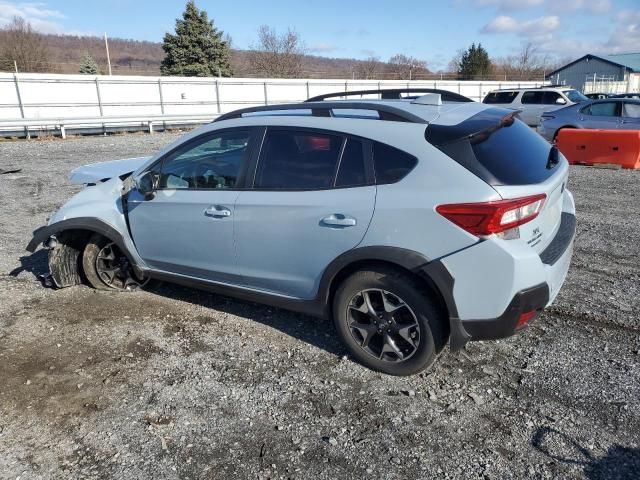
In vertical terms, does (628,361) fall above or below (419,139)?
below

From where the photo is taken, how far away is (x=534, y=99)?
19688mm

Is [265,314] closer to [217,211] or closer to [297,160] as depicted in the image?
[217,211]

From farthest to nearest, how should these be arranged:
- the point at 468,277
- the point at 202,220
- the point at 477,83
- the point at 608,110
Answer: the point at 477,83, the point at 608,110, the point at 202,220, the point at 468,277

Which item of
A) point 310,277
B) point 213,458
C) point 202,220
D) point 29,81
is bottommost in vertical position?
point 213,458

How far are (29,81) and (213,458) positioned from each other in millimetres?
22558

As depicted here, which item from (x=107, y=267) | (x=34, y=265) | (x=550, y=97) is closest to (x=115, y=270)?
(x=107, y=267)

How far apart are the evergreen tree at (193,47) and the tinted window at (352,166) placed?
43.6 m

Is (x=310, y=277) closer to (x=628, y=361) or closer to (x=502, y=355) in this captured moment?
(x=502, y=355)

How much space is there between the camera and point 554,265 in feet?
10.2

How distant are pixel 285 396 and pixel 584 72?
69.7 meters

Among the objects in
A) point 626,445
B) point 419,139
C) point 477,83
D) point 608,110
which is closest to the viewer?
point 626,445

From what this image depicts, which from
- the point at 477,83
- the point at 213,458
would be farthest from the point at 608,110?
the point at 477,83

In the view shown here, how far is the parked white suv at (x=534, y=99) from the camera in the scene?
19078 mm

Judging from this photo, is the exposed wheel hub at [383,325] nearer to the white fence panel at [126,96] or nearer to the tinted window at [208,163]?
the tinted window at [208,163]
